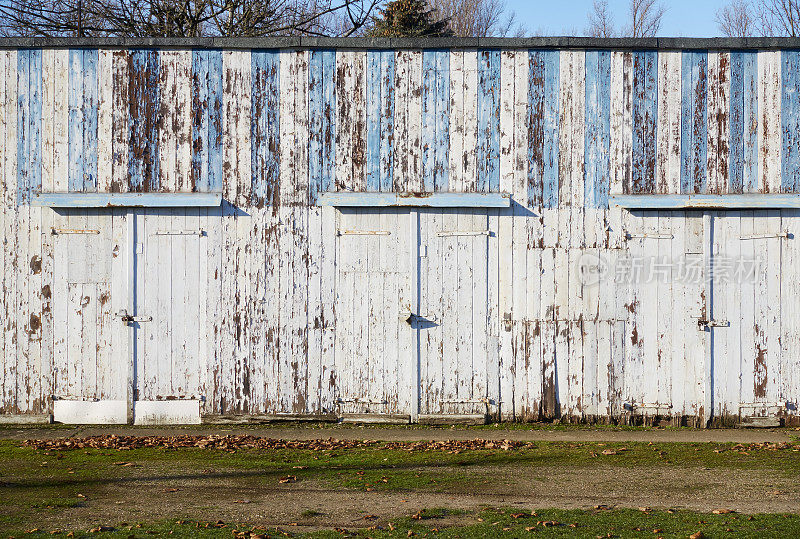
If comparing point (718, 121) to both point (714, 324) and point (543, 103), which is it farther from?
point (714, 324)

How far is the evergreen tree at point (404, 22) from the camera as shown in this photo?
24.3 m

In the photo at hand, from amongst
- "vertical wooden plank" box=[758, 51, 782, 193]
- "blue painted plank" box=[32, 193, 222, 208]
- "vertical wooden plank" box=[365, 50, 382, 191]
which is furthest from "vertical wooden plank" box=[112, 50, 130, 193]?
"vertical wooden plank" box=[758, 51, 782, 193]

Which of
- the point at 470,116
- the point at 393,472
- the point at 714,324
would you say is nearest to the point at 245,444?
the point at 393,472

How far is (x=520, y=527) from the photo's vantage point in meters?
5.20

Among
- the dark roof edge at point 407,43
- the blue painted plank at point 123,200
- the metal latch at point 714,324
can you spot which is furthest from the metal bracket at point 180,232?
the metal latch at point 714,324

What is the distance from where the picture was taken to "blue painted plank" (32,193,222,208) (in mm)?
8836

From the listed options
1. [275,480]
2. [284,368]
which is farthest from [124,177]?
[275,480]

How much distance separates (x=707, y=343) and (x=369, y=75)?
16.4ft

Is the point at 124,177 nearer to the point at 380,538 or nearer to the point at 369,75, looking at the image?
the point at 369,75

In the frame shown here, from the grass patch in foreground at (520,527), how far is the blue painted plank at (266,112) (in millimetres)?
4731

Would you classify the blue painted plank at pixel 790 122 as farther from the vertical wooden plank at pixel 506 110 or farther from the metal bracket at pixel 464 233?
the metal bracket at pixel 464 233

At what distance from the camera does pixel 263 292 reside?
902 centimetres

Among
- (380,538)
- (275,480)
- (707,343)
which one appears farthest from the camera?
(707,343)

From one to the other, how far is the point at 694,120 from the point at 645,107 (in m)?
0.58
